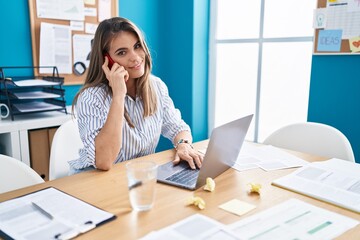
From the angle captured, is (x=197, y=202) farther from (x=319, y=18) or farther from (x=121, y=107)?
(x=319, y=18)

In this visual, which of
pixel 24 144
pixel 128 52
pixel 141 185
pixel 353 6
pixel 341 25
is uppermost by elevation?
pixel 353 6

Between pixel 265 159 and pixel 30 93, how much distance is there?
5.31ft

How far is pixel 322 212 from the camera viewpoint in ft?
2.79

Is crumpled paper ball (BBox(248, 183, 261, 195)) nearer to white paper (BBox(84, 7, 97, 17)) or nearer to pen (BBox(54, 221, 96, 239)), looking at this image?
pen (BBox(54, 221, 96, 239))

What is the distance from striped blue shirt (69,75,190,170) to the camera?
4.16 ft

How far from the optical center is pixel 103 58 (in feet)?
4.75

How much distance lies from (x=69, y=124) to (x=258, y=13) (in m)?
1.91

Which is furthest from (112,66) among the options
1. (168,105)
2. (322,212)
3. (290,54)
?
(290,54)

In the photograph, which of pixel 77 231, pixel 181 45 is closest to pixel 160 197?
pixel 77 231

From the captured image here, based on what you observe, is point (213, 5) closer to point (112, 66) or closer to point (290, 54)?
point (290, 54)

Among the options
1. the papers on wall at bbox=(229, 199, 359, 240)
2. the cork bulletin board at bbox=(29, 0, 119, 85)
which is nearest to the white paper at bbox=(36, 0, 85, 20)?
the cork bulletin board at bbox=(29, 0, 119, 85)

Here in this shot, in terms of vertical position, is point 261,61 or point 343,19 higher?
point 343,19

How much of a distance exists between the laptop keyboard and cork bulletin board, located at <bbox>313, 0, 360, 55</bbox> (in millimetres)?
1473

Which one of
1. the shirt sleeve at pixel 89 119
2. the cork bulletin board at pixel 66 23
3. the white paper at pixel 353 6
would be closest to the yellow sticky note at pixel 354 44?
the white paper at pixel 353 6
